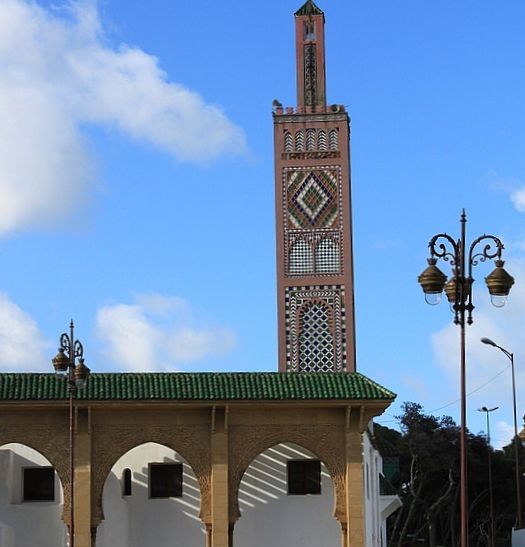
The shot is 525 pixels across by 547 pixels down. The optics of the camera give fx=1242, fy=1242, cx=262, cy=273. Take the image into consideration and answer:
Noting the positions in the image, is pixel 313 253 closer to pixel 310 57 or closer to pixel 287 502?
pixel 310 57

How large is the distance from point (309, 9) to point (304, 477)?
47.0 feet

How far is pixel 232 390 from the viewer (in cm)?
2858

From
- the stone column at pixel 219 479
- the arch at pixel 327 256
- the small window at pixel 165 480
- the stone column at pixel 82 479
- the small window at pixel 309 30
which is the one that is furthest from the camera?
the small window at pixel 309 30

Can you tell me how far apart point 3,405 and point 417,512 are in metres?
36.1

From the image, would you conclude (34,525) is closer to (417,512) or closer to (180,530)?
(180,530)

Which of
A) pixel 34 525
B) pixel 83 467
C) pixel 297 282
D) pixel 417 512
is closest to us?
pixel 83 467

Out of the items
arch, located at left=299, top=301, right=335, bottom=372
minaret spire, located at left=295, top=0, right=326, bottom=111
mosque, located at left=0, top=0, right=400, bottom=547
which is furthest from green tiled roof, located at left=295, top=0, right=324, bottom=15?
arch, located at left=299, top=301, right=335, bottom=372

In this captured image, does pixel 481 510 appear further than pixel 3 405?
Yes

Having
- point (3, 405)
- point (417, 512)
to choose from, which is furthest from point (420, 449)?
point (3, 405)

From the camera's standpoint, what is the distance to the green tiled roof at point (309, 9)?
36.7 meters

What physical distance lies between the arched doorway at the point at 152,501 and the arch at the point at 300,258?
22.3 ft

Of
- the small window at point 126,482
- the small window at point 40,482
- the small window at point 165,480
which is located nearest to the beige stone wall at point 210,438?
the small window at point 40,482

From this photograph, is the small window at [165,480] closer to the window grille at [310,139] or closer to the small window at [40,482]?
the small window at [40,482]

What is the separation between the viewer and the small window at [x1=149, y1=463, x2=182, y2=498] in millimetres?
30750
